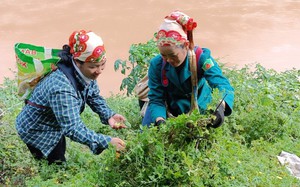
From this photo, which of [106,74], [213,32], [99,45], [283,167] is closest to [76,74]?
[99,45]

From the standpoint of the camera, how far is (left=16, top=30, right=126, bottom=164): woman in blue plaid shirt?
10.9 feet

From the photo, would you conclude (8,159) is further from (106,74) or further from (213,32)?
Result: (213,32)

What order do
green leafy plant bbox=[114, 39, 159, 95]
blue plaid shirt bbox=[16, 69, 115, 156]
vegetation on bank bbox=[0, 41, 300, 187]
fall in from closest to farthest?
1. vegetation on bank bbox=[0, 41, 300, 187]
2. blue plaid shirt bbox=[16, 69, 115, 156]
3. green leafy plant bbox=[114, 39, 159, 95]

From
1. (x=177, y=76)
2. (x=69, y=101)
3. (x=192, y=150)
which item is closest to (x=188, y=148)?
(x=192, y=150)

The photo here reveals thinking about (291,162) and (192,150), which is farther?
(291,162)

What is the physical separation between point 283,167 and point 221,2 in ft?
26.4

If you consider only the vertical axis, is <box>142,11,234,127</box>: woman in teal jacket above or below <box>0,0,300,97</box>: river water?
above

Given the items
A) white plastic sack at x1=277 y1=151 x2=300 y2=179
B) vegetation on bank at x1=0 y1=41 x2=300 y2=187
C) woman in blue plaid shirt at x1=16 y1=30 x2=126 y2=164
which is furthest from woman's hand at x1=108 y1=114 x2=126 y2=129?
white plastic sack at x1=277 y1=151 x2=300 y2=179

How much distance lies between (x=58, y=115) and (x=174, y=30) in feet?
2.91

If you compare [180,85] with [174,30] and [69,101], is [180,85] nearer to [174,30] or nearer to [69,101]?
[174,30]

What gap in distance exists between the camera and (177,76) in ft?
11.2

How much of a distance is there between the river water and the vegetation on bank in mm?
2319

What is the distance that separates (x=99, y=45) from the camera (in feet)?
11.2

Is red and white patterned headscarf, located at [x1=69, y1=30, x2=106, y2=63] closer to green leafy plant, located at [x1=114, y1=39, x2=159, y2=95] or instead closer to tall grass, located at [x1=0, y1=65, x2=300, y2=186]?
tall grass, located at [x1=0, y1=65, x2=300, y2=186]
